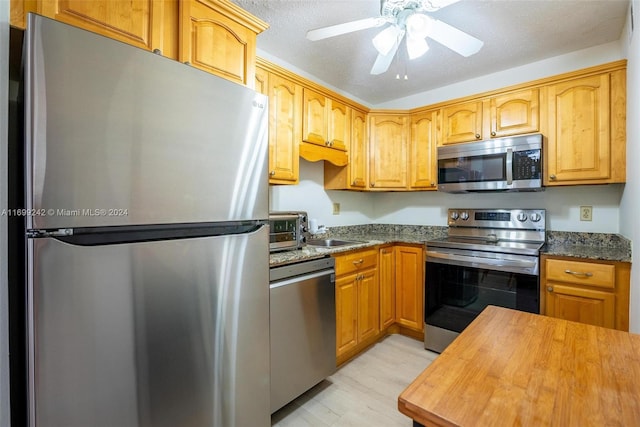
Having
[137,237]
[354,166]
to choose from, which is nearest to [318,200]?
[354,166]

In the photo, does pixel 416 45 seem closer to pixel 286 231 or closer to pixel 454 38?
pixel 454 38

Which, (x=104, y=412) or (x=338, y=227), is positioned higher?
(x=338, y=227)

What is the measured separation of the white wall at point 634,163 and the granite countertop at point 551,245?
16 centimetres

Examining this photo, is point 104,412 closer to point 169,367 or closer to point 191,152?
point 169,367

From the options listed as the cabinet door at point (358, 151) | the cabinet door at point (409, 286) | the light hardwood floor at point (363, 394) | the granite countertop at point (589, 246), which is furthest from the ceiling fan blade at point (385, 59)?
the light hardwood floor at point (363, 394)

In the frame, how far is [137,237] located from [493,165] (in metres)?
2.48

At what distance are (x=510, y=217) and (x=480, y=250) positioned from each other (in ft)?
1.92

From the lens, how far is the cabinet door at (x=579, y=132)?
6.68 feet

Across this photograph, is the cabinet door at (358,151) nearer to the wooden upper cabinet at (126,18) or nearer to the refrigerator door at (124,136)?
the refrigerator door at (124,136)

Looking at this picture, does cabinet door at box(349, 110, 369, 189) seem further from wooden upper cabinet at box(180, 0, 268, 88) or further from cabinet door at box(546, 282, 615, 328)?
cabinet door at box(546, 282, 615, 328)

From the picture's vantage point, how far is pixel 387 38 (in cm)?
153

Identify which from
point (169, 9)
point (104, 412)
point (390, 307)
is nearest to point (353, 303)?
point (390, 307)

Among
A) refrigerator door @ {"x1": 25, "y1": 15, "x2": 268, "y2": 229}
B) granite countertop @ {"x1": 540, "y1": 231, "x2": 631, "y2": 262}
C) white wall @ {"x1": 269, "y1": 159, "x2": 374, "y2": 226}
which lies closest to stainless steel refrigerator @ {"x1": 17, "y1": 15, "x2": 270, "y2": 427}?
refrigerator door @ {"x1": 25, "y1": 15, "x2": 268, "y2": 229}

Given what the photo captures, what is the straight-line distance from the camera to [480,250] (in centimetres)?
223
